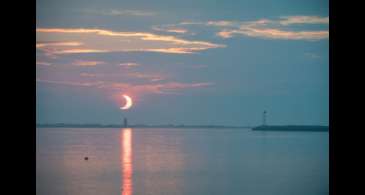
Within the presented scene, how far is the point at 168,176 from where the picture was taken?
1669 centimetres

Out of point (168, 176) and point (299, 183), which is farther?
point (168, 176)

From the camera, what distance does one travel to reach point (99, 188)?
13.5m

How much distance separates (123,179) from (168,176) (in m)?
1.61

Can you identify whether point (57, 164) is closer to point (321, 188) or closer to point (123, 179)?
point (123, 179)
